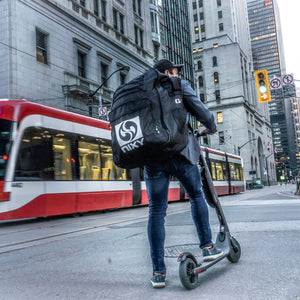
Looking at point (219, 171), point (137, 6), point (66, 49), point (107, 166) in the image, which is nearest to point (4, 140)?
point (107, 166)

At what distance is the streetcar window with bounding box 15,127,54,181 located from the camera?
9.53 m

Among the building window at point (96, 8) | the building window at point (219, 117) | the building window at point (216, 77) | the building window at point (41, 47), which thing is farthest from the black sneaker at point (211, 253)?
the building window at point (216, 77)

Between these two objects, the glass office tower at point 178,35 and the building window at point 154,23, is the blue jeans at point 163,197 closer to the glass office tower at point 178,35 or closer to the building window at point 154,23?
the building window at point 154,23

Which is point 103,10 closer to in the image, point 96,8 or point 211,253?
point 96,8

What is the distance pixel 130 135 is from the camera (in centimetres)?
275

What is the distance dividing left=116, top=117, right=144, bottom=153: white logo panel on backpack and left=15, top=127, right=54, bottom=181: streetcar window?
7.30m

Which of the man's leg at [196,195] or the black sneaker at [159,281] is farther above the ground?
the man's leg at [196,195]

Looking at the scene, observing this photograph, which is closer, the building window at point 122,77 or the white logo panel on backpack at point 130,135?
the white logo panel on backpack at point 130,135

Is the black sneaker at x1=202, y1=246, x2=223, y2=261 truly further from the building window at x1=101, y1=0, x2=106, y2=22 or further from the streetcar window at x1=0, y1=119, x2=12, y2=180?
the building window at x1=101, y1=0, x2=106, y2=22

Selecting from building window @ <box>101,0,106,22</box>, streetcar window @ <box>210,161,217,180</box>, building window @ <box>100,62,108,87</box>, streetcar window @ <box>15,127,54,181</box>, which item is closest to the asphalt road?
streetcar window @ <box>15,127,54,181</box>

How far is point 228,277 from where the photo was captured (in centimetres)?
280

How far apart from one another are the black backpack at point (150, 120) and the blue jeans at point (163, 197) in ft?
0.41

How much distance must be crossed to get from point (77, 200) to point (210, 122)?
8.89 m

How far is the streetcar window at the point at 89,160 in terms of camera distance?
11.7m
